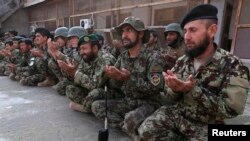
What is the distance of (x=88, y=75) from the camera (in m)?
3.57

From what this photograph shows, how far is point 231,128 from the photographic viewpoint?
1.93m

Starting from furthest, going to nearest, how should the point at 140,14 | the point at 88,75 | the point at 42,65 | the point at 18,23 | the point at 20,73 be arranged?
the point at 18,23
the point at 140,14
the point at 20,73
the point at 42,65
the point at 88,75

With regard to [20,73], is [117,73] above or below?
above

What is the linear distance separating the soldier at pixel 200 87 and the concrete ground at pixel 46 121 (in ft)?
2.02

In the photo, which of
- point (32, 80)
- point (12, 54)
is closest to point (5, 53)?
point (12, 54)

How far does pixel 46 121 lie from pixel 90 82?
0.78 meters

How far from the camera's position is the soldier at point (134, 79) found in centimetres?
280

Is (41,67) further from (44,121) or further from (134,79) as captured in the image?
(134,79)

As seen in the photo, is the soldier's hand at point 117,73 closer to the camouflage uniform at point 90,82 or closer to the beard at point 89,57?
the camouflage uniform at point 90,82

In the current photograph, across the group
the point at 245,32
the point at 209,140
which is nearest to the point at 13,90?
the point at 209,140

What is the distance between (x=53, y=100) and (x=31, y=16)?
45.7 feet

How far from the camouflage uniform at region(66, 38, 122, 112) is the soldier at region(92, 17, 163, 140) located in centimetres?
23

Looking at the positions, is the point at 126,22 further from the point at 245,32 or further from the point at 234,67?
the point at 245,32

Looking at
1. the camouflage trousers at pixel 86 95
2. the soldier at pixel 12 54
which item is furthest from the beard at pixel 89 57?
the soldier at pixel 12 54
